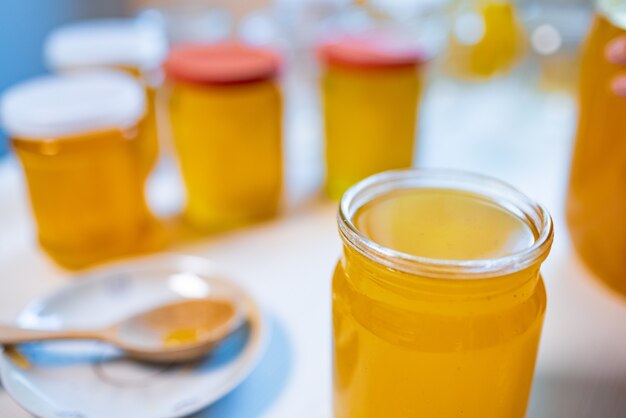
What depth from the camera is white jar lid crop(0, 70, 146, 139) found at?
1.78 ft

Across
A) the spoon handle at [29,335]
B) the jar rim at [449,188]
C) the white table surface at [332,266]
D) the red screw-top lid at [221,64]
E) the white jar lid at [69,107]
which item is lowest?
the white table surface at [332,266]

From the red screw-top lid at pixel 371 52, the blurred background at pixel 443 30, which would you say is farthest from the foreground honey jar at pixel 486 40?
the red screw-top lid at pixel 371 52

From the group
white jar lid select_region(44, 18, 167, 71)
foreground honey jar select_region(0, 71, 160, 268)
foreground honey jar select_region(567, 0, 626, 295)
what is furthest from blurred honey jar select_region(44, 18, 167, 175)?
foreground honey jar select_region(567, 0, 626, 295)

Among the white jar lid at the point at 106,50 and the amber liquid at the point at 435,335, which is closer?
the amber liquid at the point at 435,335

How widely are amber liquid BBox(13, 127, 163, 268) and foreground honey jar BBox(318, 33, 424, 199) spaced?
22 centimetres

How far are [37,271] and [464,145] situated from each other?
54cm

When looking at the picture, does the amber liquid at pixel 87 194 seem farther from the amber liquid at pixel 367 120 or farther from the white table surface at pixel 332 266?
the amber liquid at pixel 367 120

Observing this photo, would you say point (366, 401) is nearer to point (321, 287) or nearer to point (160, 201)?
point (321, 287)

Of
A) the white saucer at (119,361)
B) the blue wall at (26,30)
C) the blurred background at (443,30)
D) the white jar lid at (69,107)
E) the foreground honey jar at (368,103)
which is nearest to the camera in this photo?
the white saucer at (119,361)

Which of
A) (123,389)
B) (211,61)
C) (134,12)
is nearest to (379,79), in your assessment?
(211,61)

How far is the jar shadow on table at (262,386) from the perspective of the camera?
0.43m

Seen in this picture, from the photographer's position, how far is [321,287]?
1.87 feet

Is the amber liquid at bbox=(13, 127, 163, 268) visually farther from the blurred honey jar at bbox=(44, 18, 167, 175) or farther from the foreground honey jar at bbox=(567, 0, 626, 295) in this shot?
the foreground honey jar at bbox=(567, 0, 626, 295)

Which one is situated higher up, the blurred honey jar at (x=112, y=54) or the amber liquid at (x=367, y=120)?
the blurred honey jar at (x=112, y=54)
